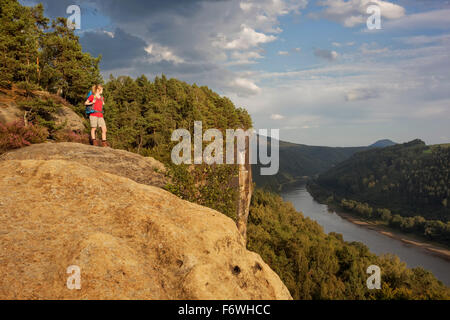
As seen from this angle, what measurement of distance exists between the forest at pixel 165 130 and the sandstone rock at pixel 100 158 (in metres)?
0.95

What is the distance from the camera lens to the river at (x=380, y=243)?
8366 cm

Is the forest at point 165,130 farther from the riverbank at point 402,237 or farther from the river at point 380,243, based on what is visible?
the riverbank at point 402,237

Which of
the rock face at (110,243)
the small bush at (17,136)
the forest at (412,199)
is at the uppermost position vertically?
the small bush at (17,136)

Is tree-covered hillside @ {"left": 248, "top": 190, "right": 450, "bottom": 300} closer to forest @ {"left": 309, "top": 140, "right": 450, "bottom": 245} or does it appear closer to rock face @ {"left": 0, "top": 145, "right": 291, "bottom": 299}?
rock face @ {"left": 0, "top": 145, "right": 291, "bottom": 299}

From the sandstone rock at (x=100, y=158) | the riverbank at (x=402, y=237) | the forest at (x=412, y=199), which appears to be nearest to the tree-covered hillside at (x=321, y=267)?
the sandstone rock at (x=100, y=158)

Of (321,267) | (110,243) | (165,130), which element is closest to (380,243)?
(321,267)

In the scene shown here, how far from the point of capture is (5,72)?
60.8ft

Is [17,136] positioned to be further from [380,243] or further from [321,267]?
[380,243]

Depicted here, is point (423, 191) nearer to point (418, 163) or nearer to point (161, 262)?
point (418, 163)

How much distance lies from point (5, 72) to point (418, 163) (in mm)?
259777

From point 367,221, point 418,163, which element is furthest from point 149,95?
point 418,163

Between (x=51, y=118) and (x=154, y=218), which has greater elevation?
(x=51, y=118)

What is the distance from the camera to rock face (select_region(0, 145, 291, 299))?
4.43 m

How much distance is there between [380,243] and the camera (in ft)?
343
